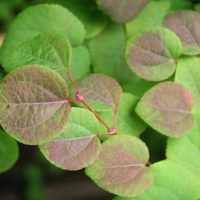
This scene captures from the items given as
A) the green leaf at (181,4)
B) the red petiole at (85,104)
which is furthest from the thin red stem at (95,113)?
the green leaf at (181,4)

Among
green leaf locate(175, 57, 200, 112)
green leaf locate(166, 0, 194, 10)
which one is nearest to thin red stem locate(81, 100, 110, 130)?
green leaf locate(175, 57, 200, 112)

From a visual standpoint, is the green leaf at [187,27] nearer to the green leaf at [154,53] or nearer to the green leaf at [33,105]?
the green leaf at [154,53]

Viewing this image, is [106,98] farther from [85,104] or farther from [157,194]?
[157,194]

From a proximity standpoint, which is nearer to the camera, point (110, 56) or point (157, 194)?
point (157, 194)

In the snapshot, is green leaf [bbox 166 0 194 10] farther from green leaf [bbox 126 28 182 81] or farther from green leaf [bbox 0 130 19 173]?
green leaf [bbox 0 130 19 173]

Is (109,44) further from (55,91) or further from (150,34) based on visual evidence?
(55,91)

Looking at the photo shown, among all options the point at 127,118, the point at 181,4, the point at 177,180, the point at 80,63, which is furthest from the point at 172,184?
the point at 181,4
